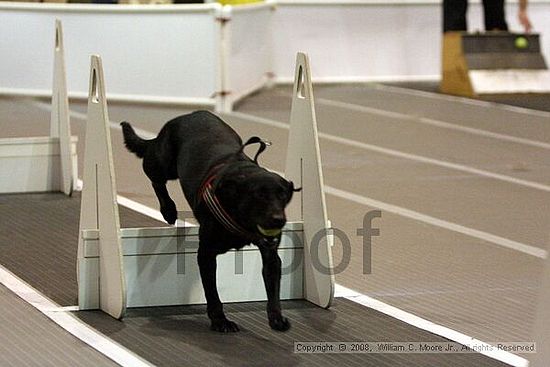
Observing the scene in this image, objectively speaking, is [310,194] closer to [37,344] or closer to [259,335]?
[259,335]

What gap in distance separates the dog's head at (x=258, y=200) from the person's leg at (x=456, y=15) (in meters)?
8.53

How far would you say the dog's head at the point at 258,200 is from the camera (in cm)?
394

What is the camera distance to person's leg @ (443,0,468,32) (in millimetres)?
12273

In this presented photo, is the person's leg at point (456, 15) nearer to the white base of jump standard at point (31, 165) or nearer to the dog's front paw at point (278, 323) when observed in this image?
the white base of jump standard at point (31, 165)

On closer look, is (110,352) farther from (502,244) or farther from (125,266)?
(502,244)

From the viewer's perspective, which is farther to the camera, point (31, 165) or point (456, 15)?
point (456, 15)

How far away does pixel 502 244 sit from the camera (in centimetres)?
593

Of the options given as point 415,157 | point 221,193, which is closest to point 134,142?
point 221,193

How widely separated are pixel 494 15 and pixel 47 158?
262 inches

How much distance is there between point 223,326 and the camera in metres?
4.29

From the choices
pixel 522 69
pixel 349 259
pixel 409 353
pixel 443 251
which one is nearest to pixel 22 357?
pixel 409 353

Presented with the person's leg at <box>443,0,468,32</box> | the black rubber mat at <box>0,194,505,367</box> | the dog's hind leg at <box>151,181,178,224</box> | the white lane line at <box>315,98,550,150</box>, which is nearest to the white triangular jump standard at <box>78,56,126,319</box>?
the black rubber mat at <box>0,194,505,367</box>

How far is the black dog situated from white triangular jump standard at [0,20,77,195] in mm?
2241

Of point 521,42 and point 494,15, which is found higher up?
point 494,15
